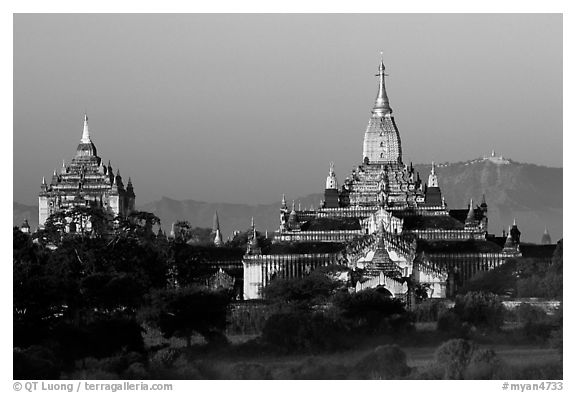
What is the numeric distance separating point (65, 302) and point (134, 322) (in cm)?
281

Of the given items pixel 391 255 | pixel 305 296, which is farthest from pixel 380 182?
pixel 305 296

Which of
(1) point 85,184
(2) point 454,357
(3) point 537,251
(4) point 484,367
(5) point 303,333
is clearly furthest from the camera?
(1) point 85,184

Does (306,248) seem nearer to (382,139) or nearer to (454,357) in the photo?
(382,139)

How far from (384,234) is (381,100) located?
20.6 m

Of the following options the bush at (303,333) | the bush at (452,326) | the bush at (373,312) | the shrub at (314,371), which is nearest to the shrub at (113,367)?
the shrub at (314,371)

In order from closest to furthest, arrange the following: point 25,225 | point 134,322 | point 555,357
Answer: point 555,357
point 134,322
point 25,225

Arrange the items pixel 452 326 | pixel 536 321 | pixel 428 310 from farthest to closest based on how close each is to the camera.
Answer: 1. pixel 428 310
2. pixel 536 321
3. pixel 452 326

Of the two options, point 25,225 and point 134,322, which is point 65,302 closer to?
point 134,322

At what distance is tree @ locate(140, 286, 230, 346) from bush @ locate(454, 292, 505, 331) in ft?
25.4

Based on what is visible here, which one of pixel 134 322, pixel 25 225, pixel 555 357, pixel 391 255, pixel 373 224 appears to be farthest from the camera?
pixel 25 225

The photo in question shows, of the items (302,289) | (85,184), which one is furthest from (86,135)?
(302,289)

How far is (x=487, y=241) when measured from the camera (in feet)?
387

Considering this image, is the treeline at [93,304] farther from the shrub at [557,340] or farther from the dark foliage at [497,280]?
the shrub at [557,340]

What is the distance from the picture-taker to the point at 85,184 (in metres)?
159
